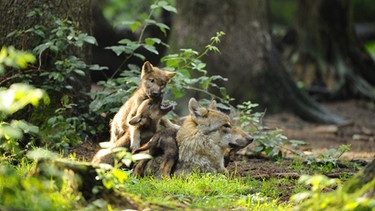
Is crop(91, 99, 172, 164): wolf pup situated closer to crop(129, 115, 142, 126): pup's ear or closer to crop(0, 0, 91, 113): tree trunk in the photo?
crop(129, 115, 142, 126): pup's ear

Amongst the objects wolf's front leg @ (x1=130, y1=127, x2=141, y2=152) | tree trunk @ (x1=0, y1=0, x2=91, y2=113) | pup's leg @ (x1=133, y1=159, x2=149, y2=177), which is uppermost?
tree trunk @ (x1=0, y1=0, x2=91, y2=113)

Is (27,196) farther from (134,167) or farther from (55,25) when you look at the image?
(55,25)

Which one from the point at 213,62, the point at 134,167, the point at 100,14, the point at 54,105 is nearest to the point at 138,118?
the point at 134,167

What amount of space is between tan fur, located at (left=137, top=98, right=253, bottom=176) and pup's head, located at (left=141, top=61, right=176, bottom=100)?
47 centimetres

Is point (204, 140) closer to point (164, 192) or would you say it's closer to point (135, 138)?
point (135, 138)

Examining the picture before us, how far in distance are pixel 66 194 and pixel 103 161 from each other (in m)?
2.09

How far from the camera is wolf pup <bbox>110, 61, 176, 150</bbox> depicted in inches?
336

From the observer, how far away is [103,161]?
315 inches

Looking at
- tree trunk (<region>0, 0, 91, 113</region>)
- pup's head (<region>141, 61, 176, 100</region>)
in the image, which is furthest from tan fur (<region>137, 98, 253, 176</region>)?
tree trunk (<region>0, 0, 91, 113</region>)

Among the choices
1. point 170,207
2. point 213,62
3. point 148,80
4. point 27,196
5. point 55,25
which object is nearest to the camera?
point 27,196

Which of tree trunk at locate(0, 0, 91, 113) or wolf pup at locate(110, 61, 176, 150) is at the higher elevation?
tree trunk at locate(0, 0, 91, 113)

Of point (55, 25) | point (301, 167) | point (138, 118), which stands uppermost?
point (55, 25)

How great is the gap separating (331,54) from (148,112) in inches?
457

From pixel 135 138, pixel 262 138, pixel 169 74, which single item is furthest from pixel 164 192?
pixel 262 138
